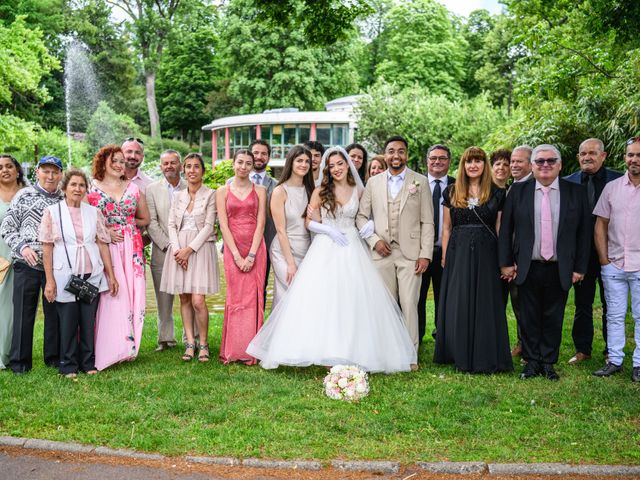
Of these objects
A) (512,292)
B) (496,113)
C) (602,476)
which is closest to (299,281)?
(512,292)

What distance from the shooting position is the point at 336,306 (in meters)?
6.92

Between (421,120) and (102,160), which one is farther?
(421,120)

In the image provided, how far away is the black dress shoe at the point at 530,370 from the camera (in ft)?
22.5

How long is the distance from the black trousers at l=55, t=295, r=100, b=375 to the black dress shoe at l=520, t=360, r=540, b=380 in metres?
4.60

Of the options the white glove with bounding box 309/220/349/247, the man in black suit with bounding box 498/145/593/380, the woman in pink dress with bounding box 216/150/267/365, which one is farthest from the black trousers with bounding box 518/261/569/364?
the woman in pink dress with bounding box 216/150/267/365

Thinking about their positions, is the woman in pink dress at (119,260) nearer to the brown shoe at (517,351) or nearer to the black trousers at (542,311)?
the black trousers at (542,311)

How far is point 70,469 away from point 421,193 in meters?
4.56

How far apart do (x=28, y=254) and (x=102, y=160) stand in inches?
52.1

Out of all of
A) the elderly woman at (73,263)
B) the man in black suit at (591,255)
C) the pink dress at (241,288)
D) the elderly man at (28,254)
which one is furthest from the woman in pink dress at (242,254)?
the man in black suit at (591,255)

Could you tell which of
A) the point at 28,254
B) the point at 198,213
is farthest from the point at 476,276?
the point at 28,254

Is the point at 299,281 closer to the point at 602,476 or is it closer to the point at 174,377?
the point at 174,377

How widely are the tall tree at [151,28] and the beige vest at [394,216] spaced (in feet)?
156

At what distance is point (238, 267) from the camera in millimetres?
7613

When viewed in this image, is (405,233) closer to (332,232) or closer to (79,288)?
(332,232)
